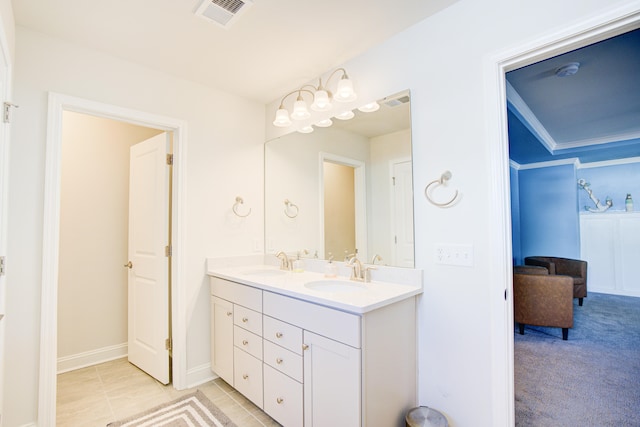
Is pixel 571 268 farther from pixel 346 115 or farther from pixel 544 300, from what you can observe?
pixel 346 115

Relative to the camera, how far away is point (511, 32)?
4.81 ft

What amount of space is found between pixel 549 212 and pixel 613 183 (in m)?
1.31

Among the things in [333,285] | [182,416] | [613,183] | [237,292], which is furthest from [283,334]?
[613,183]

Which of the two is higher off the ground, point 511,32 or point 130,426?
point 511,32

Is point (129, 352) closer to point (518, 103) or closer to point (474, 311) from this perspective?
point (474, 311)

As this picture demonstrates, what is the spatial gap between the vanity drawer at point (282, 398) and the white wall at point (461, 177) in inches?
27.9

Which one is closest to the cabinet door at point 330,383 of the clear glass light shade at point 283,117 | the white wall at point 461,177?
the white wall at point 461,177

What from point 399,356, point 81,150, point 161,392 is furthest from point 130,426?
point 81,150

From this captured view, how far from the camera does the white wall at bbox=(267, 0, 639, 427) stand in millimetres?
1477

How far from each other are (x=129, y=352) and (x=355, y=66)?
315cm

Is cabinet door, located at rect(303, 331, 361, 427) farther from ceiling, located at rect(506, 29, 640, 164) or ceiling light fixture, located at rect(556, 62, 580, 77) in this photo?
ceiling light fixture, located at rect(556, 62, 580, 77)

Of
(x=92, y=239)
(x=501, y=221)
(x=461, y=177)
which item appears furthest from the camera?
(x=92, y=239)

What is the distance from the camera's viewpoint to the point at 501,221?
58.4 inches

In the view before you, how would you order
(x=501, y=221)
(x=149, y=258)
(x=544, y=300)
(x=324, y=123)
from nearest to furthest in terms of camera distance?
(x=501, y=221) < (x=324, y=123) < (x=149, y=258) < (x=544, y=300)
